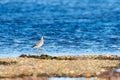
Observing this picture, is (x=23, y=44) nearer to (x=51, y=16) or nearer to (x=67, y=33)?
(x=67, y=33)

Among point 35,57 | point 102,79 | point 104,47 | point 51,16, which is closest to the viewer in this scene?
point 102,79

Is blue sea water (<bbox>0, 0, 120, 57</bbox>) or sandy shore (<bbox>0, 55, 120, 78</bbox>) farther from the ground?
blue sea water (<bbox>0, 0, 120, 57</bbox>)

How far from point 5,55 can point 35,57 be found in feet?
8.66

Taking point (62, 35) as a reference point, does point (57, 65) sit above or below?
below

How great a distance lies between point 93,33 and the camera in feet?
142

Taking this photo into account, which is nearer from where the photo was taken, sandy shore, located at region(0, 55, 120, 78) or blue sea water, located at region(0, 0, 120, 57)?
sandy shore, located at region(0, 55, 120, 78)

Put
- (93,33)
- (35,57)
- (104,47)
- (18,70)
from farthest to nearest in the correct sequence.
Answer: (93,33) → (104,47) → (35,57) → (18,70)

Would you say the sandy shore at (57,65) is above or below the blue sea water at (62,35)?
below

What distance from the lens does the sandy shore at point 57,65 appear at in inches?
938

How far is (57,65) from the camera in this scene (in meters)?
25.5

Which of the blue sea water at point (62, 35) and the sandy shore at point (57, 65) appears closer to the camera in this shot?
the sandy shore at point (57, 65)

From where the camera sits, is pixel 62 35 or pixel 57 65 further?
pixel 62 35

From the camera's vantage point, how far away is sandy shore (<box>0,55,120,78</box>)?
23.8 m

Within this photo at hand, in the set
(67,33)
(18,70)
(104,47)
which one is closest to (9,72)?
(18,70)
